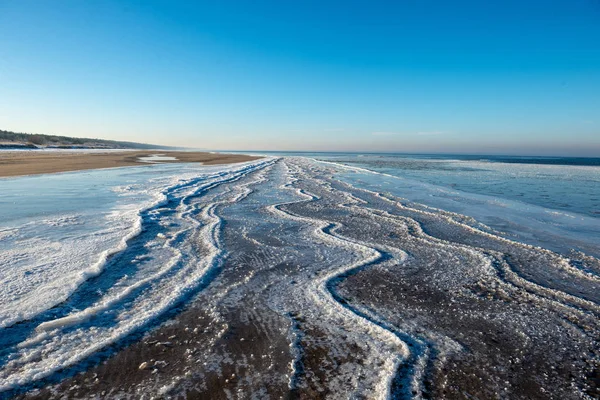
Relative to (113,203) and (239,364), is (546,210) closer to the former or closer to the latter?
(239,364)

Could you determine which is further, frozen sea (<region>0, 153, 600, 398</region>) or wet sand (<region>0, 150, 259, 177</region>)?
wet sand (<region>0, 150, 259, 177</region>)

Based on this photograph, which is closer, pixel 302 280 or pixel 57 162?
pixel 302 280

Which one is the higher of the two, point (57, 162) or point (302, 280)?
point (302, 280)

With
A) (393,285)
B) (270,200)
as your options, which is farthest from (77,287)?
(270,200)

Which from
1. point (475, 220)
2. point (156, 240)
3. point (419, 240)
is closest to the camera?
point (156, 240)

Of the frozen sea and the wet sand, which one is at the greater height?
the frozen sea

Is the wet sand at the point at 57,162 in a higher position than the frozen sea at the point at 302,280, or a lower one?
lower

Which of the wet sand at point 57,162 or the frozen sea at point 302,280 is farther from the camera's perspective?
the wet sand at point 57,162

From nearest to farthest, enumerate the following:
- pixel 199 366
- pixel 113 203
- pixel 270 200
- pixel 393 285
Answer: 1. pixel 199 366
2. pixel 393 285
3. pixel 113 203
4. pixel 270 200
